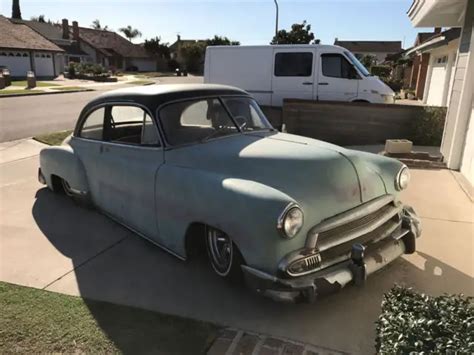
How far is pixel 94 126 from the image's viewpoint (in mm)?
4840

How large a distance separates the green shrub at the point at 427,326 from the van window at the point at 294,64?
9039 mm

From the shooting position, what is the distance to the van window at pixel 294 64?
34.4 feet

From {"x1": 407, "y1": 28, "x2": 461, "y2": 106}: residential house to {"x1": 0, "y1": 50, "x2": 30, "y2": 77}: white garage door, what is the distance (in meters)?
35.5

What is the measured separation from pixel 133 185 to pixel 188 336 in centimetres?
175

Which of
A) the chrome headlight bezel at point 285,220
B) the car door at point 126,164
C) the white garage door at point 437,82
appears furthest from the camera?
the white garage door at point 437,82

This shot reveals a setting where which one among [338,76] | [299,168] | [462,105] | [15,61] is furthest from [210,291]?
[15,61]

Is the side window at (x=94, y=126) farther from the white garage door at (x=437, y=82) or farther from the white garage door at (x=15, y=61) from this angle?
the white garage door at (x=15, y=61)

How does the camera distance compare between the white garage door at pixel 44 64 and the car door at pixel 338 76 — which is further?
the white garage door at pixel 44 64

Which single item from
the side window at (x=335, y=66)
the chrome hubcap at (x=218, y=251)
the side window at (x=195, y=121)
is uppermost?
the side window at (x=335, y=66)

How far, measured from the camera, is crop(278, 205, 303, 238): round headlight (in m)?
2.70

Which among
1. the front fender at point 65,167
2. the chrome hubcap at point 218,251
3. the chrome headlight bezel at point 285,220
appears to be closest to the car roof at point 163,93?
the front fender at point 65,167

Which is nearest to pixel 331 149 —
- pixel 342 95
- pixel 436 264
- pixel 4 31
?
pixel 436 264

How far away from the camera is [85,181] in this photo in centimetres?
486

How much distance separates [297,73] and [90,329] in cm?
908
